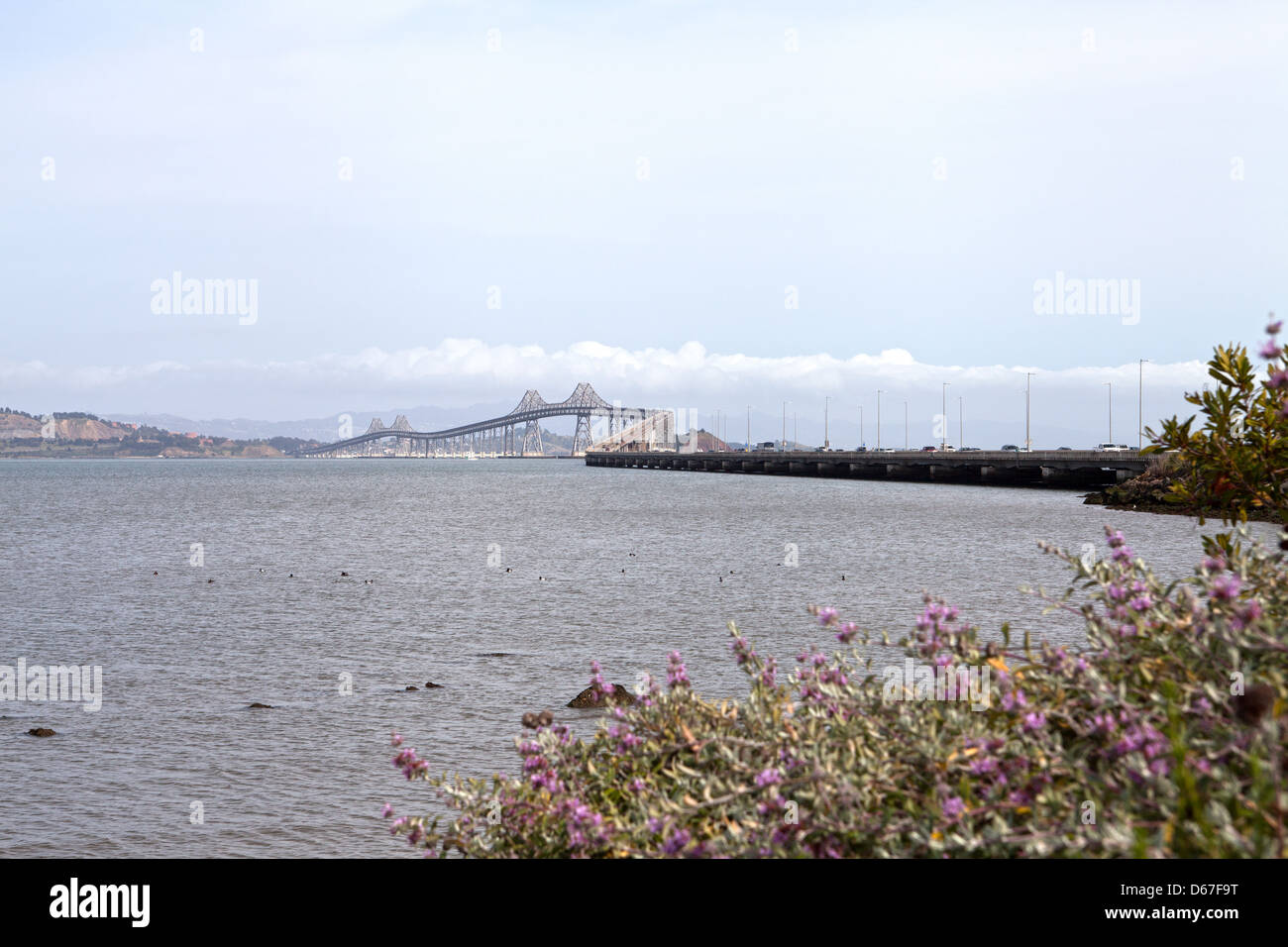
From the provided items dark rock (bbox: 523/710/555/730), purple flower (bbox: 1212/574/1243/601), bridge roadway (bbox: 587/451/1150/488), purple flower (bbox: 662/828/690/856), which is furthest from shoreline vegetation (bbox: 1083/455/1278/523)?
purple flower (bbox: 662/828/690/856)

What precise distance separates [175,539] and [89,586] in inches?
899

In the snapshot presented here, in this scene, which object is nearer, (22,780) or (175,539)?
(22,780)

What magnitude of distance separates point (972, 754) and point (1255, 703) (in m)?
1.20

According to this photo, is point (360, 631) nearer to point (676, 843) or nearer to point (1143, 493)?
point (676, 843)

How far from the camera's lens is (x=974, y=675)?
17.6 ft

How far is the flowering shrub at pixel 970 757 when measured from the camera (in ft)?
12.6

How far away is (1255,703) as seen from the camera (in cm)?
386

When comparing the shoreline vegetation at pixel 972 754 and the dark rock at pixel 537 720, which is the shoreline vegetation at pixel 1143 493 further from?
the dark rock at pixel 537 720

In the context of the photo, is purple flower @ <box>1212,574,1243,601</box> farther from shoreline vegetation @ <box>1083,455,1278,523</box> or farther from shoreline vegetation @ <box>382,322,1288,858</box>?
shoreline vegetation @ <box>1083,455,1278,523</box>

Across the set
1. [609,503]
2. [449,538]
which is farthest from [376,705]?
[609,503]

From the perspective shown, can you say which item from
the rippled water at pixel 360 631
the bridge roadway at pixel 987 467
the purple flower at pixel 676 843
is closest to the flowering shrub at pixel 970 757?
the purple flower at pixel 676 843

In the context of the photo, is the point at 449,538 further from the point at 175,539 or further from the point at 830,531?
the point at 830,531

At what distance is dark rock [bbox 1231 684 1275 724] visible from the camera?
149 inches

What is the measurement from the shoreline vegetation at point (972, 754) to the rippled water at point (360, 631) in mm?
6149
